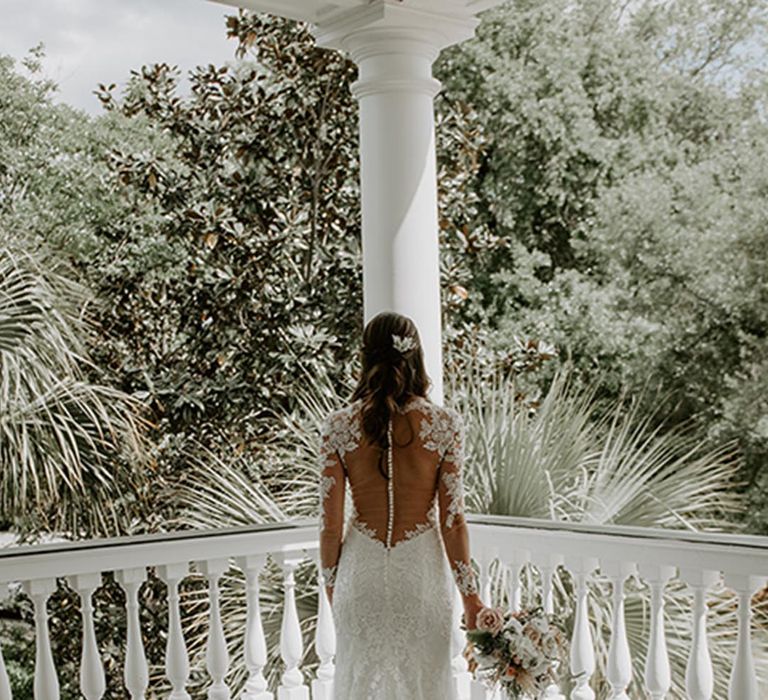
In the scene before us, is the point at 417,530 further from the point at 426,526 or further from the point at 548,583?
the point at 548,583

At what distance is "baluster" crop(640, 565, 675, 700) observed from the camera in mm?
3168

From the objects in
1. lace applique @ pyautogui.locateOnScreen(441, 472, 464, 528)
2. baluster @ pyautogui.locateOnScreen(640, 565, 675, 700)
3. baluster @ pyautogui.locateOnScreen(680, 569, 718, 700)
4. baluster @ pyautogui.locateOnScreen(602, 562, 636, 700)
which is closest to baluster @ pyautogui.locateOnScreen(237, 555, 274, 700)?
lace applique @ pyautogui.locateOnScreen(441, 472, 464, 528)

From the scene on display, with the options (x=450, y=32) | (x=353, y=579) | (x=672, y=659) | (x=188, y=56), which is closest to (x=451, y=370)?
(x=672, y=659)

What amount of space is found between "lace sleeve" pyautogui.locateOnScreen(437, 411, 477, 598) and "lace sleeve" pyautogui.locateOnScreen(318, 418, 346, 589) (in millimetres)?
287

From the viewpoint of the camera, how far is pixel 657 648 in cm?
318

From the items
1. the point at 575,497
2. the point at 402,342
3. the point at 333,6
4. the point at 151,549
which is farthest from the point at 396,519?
the point at 575,497

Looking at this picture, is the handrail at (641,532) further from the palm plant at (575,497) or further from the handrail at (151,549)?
the palm plant at (575,497)

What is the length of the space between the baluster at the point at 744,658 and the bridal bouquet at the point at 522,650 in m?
0.46

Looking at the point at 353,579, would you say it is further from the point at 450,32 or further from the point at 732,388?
the point at 732,388

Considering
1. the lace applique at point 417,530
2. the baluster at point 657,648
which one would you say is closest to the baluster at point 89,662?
the lace applique at point 417,530

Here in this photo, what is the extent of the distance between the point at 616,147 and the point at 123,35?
587 cm

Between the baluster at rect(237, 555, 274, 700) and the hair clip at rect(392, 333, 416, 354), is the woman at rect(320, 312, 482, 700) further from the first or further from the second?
the baluster at rect(237, 555, 274, 700)

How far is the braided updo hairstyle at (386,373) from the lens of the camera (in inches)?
123

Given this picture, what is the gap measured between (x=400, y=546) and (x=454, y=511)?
0.18 metres
